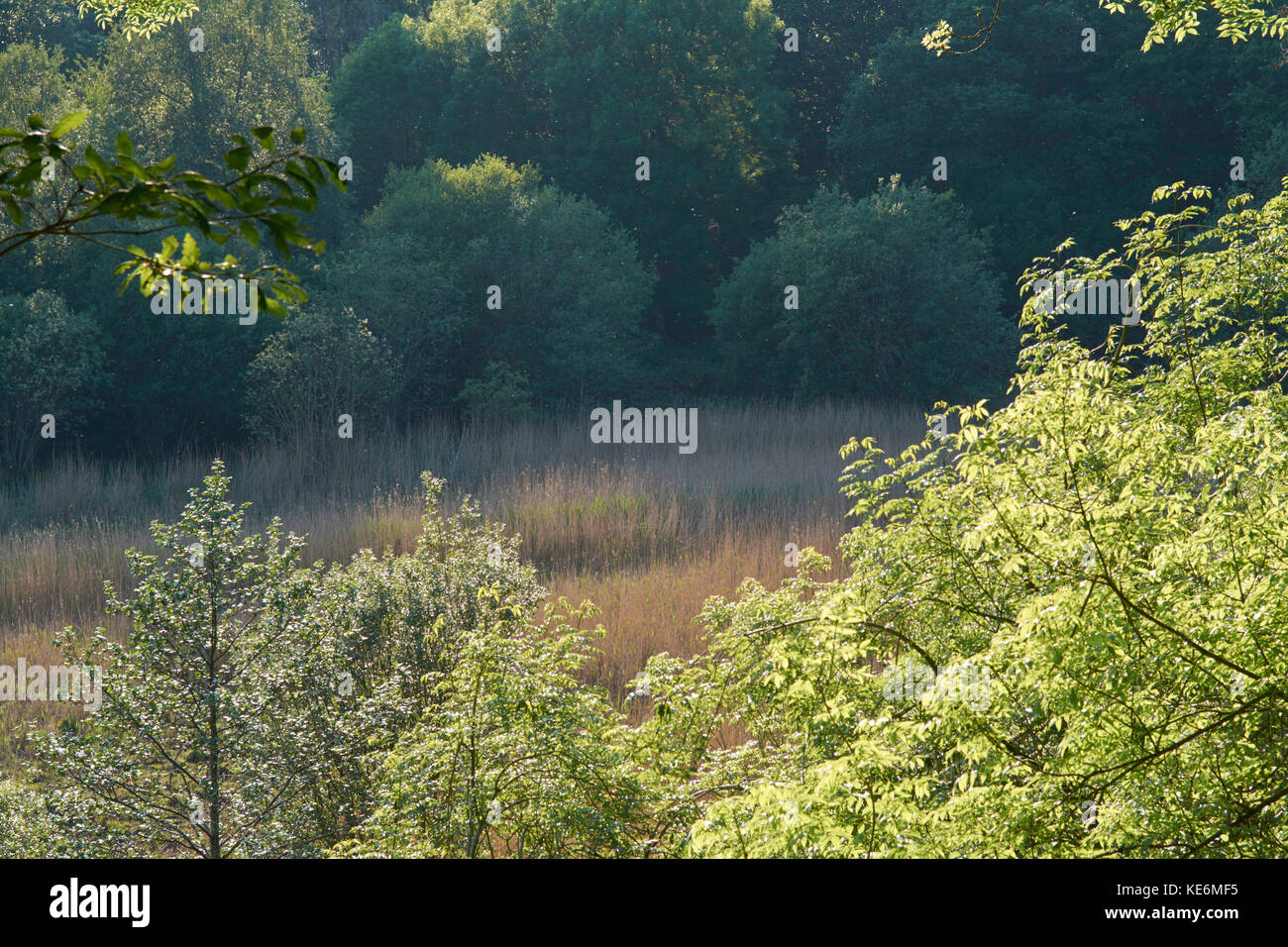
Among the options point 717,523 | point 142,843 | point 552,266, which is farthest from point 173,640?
point 552,266

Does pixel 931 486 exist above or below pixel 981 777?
above

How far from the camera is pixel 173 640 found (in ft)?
15.2

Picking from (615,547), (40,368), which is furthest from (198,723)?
(40,368)

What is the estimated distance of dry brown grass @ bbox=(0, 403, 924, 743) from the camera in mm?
9570

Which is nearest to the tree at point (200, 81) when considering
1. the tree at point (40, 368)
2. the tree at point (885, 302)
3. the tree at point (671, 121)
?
the tree at point (40, 368)

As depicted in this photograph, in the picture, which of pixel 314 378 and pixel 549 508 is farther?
Result: pixel 314 378

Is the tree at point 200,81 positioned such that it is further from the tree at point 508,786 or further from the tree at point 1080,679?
the tree at point 1080,679

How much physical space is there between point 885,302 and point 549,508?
11.9 metres

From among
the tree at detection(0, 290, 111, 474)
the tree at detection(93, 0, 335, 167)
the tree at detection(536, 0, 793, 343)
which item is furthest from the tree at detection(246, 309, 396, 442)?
the tree at detection(536, 0, 793, 343)

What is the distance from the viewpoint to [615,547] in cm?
1153

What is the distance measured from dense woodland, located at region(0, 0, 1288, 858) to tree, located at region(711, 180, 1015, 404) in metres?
0.09

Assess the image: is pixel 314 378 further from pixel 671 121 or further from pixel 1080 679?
pixel 1080 679
